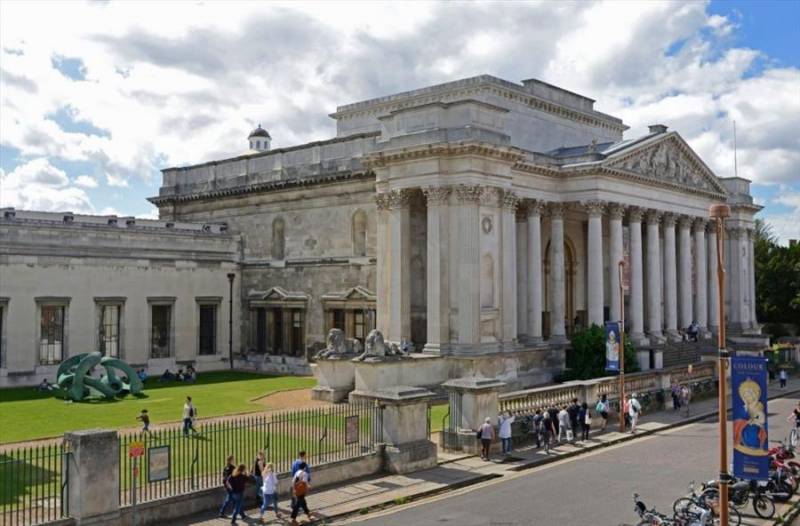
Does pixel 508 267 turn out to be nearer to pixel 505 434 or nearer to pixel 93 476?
pixel 505 434

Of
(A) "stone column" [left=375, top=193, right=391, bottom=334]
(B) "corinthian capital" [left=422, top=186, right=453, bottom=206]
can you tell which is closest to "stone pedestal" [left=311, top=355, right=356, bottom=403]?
(A) "stone column" [left=375, top=193, right=391, bottom=334]

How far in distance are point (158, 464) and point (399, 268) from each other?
21492mm

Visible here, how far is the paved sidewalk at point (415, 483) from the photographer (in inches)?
707

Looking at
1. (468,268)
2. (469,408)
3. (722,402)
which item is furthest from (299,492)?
(468,268)

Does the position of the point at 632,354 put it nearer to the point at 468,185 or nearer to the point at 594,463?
the point at 468,185

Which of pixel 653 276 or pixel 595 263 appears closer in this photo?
pixel 595 263

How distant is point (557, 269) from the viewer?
42344 mm

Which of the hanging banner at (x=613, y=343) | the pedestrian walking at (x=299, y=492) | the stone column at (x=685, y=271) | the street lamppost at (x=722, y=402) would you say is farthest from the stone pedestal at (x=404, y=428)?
the stone column at (x=685, y=271)

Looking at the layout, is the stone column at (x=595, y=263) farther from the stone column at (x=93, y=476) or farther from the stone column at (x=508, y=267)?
the stone column at (x=93, y=476)

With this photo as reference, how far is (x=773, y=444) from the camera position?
2645cm

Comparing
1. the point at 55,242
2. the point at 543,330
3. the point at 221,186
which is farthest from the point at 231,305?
the point at 543,330

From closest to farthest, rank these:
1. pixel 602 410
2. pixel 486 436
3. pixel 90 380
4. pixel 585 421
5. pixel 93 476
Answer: pixel 93 476, pixel 486 436, pixel 585 421, pixel 602 410, pixel 90 380

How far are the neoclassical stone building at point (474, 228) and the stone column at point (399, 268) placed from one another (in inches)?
2.9

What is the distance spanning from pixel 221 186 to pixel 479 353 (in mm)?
25461
